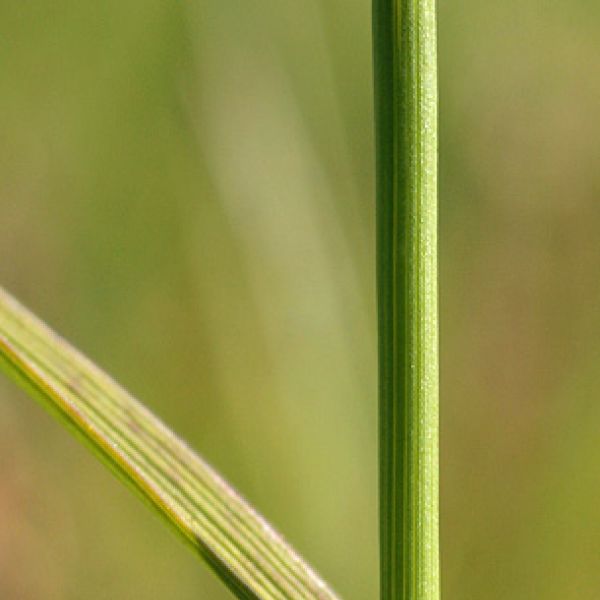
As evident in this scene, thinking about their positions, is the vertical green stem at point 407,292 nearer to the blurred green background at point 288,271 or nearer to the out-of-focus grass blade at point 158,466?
the out-of-focus grass blade at point 158,466

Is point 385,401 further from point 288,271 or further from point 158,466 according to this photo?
point 288,271

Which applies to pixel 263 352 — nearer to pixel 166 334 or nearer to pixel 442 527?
pixel 166 334

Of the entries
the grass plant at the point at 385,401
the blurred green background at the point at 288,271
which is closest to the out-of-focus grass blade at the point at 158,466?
the grass plant at the point at 385,401

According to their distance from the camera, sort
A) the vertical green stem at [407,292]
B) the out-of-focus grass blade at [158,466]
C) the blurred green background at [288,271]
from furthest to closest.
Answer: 1. the blurred green background at [288,271]
2. the out-of-focus grass blade at [158,466]
3. the vertical green stem at [407,292]

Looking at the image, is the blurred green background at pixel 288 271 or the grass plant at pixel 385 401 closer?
the grass plant at pixel 385 401

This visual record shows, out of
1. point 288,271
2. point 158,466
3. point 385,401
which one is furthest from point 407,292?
point 288,271

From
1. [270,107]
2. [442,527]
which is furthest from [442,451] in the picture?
[270,107]
